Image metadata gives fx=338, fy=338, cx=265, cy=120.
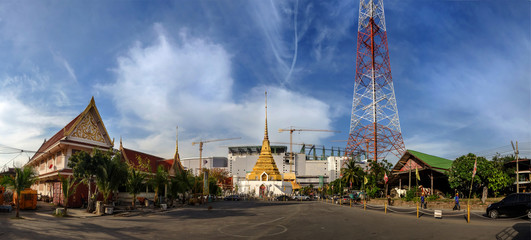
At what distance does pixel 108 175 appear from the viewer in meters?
28.2

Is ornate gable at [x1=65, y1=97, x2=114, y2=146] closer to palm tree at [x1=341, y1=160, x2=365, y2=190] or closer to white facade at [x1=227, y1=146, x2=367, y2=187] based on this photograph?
palm tree at [x1=341, y1=160, x2=365, y2=190]

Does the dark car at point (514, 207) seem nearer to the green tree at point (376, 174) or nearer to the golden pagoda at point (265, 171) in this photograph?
the green tree at point (376, 174)

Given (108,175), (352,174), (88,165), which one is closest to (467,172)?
(352,174)

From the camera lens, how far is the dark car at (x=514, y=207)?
20328mm

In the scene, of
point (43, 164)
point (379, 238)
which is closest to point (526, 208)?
point (379, 238)

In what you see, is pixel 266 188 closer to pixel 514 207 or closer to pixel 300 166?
pixel 514 207

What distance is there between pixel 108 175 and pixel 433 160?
4047 cm

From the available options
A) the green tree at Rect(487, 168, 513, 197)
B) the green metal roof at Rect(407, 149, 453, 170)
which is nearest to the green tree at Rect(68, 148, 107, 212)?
the green tree at Rect(487, 168, 513, 197)

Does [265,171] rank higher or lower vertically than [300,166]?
higher

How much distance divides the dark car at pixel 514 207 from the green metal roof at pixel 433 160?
22.0 m

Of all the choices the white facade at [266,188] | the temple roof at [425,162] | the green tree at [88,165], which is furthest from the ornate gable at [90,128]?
the white facade at [266,188]

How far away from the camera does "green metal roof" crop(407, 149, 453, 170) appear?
4372cm

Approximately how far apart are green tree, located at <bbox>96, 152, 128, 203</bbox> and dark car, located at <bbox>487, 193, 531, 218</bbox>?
28.1 meters

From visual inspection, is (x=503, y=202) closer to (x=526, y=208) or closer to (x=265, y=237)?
(x=526, y=208)
